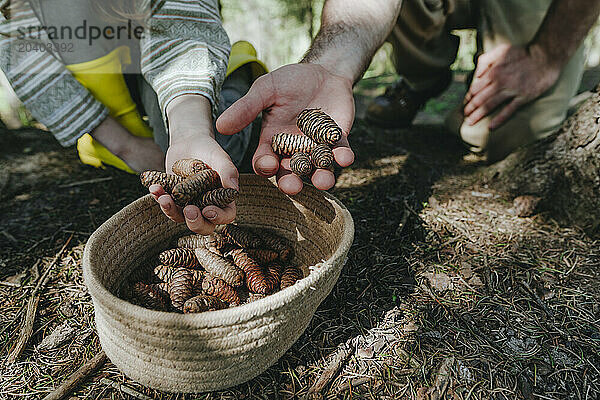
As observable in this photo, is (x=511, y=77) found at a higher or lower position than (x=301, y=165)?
higher

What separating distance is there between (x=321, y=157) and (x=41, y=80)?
2.02 metres

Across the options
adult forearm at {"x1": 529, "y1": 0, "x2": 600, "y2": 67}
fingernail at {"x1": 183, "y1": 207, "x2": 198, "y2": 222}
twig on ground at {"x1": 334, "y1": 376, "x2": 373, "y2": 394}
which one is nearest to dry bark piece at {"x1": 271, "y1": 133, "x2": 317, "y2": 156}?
fingernail at {"x1": 183, "y1": 207, "x2": 198, "y2": 222}

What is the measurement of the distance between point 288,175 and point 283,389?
1.05 m

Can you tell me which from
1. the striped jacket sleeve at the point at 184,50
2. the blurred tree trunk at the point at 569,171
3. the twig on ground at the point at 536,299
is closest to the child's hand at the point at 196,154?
the striped jacket sleeve at the point at 184,50

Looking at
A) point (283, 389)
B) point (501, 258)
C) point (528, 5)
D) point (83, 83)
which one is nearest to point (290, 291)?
point (283, 389)

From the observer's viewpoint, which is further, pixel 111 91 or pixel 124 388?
pixel 111 91

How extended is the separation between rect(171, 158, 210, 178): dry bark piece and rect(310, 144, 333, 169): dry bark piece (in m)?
0.55

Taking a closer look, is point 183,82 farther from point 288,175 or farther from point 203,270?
point 203,270

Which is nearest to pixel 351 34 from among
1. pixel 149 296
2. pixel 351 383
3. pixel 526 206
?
pixel 526 206

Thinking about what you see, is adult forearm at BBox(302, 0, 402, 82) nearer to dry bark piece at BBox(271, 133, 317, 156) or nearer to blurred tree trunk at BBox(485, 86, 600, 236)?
dry bark piece at BBox(271, 133, 317, 156)

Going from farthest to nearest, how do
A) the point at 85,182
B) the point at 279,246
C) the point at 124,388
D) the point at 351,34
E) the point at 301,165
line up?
the point at 85,182
the point at 351,34
the point at 279,246
the point at 301,165
the point at 124,388

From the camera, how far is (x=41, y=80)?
2602 millimetres

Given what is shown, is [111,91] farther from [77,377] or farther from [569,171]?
[569,171]

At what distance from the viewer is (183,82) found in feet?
8.13
